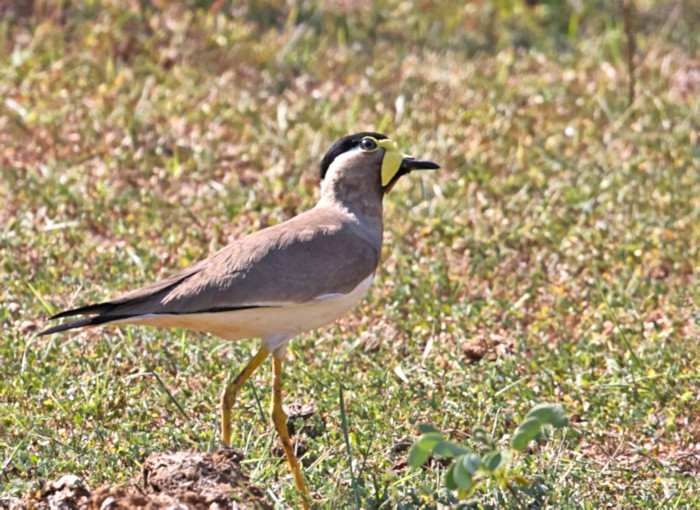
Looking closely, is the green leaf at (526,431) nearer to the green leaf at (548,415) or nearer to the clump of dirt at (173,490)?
the green leaf at (548,415)

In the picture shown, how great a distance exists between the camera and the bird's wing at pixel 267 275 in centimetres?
436

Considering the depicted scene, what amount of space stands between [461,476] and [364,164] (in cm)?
212

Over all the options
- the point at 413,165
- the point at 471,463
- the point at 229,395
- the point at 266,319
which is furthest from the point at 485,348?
the point at 471,463

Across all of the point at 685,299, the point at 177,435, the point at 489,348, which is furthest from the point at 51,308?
the point at 685,299

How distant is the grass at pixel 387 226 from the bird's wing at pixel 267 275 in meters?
0.59

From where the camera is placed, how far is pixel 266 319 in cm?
448

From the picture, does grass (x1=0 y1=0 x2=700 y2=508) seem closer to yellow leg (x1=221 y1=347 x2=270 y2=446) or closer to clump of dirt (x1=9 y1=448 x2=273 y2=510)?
yellow leg (x1=221 y1=347 x2=270 y2=446)

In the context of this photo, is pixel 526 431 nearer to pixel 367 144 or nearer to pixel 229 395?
pixel 229 395

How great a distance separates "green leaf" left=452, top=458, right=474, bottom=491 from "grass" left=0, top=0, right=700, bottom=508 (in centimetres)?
69

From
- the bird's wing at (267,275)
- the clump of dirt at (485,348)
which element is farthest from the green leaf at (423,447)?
the clump of dirt at (485,348)

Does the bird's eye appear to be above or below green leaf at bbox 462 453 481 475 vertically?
above

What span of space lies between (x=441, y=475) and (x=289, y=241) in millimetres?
1241

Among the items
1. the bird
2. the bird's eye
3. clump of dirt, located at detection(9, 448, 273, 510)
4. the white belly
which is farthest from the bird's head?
clump of dirt, located at detection(9, 448, 273, 510)

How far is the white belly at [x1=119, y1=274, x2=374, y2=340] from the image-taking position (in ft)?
14.4
